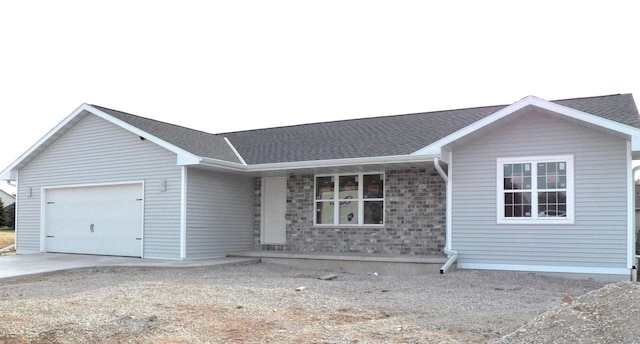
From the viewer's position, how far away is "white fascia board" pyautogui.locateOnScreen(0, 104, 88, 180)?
15141mm

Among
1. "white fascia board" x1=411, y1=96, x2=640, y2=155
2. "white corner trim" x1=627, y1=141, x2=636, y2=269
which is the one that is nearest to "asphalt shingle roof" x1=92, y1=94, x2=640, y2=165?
"white fascia board" x1=411, y1=96, x2=640, y2=155

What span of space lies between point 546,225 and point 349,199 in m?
5.10

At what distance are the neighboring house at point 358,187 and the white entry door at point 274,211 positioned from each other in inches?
1.7

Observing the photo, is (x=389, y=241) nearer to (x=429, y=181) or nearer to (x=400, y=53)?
(x=429, y=181)

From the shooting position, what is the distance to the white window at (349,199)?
14375 millimetres

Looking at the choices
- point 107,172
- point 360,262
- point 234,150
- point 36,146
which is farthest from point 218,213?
point 36,146

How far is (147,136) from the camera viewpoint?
14.0 meters

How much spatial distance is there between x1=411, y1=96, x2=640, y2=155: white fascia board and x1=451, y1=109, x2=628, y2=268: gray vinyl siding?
0.68m

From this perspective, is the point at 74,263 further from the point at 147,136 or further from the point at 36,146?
the point at 36,146

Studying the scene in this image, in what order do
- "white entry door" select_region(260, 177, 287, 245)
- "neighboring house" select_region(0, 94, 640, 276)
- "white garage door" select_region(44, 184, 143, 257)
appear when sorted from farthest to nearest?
1. "white entry door" select_region(260, 177, 287, 245)
2. "white garage door" select_region(44, 184, 143, 257)
3. "neighboring house" select_region(0, 94, 640, 276)

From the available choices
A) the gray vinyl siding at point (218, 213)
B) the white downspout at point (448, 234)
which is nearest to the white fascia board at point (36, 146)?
the gray vinyl siding at point (218, 213)

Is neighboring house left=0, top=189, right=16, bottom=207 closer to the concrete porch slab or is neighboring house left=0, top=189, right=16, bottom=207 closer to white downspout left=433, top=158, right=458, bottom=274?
the concrete porch slab

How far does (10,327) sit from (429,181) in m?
9.72

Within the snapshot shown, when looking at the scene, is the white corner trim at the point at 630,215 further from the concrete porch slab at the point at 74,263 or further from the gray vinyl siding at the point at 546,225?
the concrete porch slab at the point at 74,263
